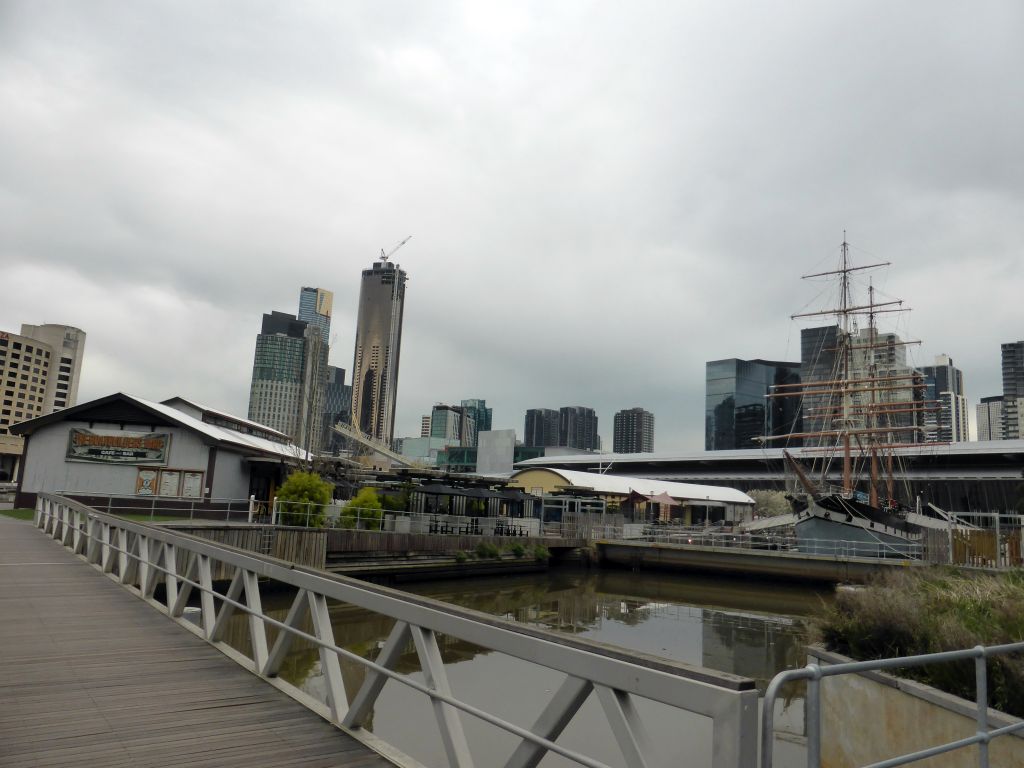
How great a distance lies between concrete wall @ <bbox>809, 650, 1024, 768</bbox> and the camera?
20.4ft

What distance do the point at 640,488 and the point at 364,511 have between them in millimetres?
32318

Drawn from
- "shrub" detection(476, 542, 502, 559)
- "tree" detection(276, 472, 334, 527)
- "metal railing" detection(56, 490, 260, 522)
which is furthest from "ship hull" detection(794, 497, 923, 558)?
"metal railing" detection(56, 490, 260, 522)

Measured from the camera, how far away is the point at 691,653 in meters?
17.1

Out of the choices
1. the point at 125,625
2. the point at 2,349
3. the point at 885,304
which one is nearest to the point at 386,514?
the point at 125,625

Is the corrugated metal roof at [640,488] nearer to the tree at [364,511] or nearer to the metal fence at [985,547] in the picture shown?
the tree at [364,511]

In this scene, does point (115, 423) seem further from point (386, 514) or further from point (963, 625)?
point (963, 625)

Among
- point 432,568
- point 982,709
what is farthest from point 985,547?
point 982,709

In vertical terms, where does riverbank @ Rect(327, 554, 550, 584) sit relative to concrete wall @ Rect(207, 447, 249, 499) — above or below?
below

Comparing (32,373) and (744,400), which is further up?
(744,400)

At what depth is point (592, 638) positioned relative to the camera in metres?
9.22

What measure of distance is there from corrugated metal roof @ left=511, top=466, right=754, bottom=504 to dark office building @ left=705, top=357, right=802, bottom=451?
110554mm

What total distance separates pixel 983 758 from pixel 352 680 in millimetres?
10634

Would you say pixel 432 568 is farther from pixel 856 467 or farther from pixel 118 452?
pixel 856 467

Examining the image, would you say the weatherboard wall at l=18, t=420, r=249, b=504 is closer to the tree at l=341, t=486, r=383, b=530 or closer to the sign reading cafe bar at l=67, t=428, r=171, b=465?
the sign reading cafe bar at l=67, t=428, r=171, b=465
